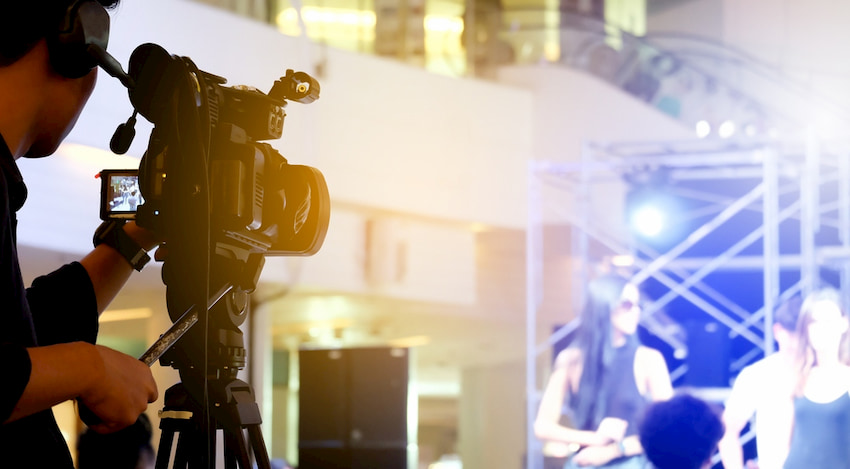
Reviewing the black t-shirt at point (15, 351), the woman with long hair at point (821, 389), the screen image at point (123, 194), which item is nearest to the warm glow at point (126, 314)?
the woman with long hair at point (821, 389)

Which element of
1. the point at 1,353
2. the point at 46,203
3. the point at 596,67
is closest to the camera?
the point at 1,353

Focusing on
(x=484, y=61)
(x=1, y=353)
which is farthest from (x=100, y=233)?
(x=484, y=61)

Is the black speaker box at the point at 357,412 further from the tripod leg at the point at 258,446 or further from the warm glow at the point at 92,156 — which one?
the warm glow at the point at 92,156

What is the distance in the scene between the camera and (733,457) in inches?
138

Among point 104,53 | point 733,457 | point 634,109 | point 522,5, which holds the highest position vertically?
point 522,5

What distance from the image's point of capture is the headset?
76cm

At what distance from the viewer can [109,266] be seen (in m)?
1.02

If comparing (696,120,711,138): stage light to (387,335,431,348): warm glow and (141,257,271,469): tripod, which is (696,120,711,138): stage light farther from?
(141,257,271,469): tripod

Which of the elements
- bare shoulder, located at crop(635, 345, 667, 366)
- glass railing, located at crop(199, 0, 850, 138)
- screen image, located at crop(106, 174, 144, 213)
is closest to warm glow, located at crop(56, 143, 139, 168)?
glass railing, located at crop(199, 0, 850, 138)

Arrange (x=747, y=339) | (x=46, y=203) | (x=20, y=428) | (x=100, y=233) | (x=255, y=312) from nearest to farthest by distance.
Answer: (x=20, y=428)
(x=100, y=233)
(x=46, y=203)
(x=747, y=339)
(x=255, y=312)

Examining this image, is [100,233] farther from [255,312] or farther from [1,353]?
[255,312]

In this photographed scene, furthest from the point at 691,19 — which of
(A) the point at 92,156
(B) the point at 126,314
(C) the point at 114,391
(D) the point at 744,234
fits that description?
(C) the point at 114,391

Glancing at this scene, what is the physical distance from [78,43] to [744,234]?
4499 mm

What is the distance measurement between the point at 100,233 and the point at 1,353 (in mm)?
430
